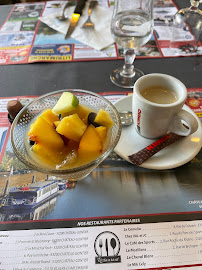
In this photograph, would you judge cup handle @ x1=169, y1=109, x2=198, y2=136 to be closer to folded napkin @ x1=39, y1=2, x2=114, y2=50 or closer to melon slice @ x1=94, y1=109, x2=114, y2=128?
melon slice @ x1=94, y1=109, x2=114, y2=128

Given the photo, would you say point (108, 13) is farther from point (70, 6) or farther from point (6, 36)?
point (6, 36)

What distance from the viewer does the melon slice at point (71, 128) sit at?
458 millimetres

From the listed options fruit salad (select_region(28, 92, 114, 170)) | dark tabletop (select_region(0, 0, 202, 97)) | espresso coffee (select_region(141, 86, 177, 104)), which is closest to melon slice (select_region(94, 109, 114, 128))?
fruit salad (select_region(28, 92, 114, 170))

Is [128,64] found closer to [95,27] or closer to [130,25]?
→ [130,25]

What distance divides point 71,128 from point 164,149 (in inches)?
8.5

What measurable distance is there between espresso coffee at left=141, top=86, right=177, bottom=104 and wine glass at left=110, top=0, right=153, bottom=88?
0.16m

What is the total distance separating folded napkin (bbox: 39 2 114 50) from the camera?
86 centimetres

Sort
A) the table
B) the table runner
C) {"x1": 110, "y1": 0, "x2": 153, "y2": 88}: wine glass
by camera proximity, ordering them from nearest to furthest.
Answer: the table < {"x1": 110, "y1": 0, "x2": 153, "y2": 88}: wine glass < the table runner

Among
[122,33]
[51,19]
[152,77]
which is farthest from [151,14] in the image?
[51,19]

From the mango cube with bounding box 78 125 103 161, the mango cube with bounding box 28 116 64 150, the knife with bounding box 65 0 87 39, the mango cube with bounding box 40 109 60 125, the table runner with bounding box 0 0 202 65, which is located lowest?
the mango cube with bounding box 78 125 103 161

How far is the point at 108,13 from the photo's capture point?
978 mm

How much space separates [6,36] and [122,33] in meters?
0.46

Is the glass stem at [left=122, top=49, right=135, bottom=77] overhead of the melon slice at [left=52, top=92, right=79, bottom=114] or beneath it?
overhead

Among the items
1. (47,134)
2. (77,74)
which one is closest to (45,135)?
(47,134)
